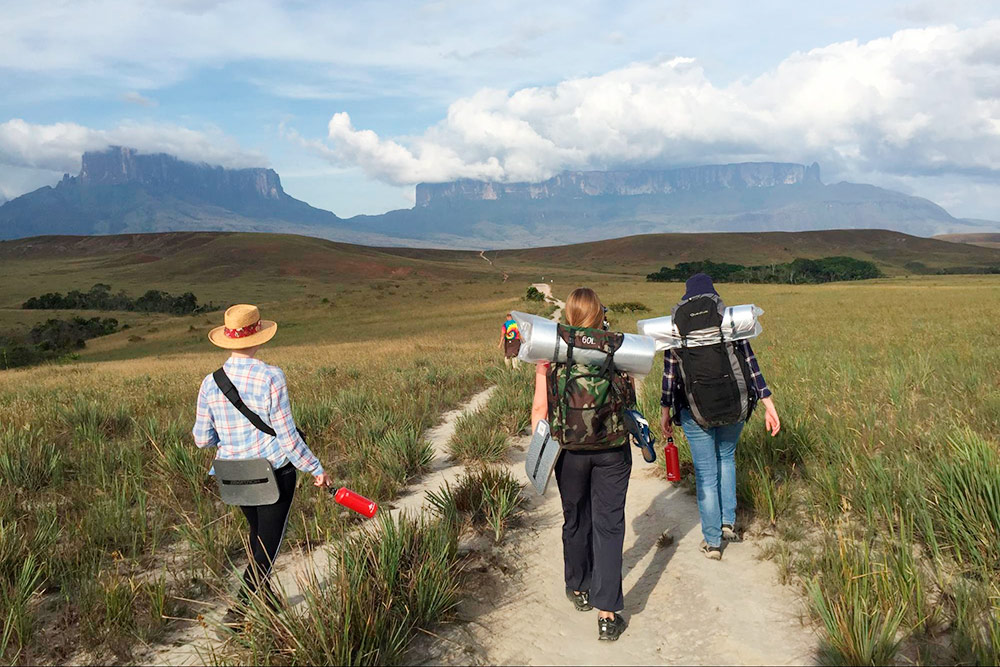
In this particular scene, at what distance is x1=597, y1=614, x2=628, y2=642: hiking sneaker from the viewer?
346 cm

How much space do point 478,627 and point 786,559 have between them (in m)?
2.12

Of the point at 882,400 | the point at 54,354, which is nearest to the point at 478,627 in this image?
the point at 882,400

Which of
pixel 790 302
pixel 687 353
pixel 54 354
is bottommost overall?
pixel 54 354

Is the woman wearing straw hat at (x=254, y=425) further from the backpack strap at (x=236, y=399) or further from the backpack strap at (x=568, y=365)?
the backpack strap at (x=568, y=365)

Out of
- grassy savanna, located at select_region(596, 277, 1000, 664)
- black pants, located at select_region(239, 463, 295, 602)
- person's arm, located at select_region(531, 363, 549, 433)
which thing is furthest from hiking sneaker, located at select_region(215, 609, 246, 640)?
grassy savanna, located at select_region(596, 277, 1000, 664)

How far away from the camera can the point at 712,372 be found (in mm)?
4219

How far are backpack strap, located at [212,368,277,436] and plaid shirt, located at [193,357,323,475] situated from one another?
30mm

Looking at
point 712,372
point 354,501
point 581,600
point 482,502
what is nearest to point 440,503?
point 482,502

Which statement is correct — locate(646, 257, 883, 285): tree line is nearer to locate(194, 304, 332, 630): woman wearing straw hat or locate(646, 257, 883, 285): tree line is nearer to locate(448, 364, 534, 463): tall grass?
locate(448, 364, 534, 463): tall grass

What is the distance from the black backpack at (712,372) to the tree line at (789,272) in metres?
92.7

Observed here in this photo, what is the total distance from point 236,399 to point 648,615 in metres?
2.89

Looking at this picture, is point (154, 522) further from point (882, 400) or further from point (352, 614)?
point (882, 400)

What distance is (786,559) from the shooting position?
399 centimetres

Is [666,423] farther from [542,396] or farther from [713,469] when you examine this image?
[542,396]
